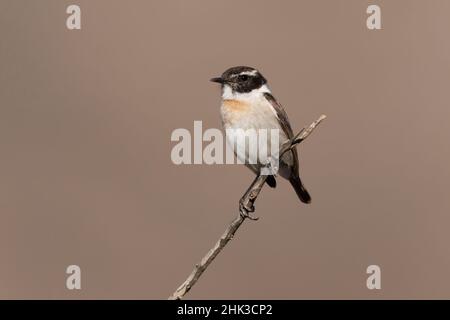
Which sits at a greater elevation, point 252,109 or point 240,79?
point 240,79

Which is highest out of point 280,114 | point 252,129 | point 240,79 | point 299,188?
point 240,79

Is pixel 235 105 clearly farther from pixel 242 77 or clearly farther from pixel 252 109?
pixel 242 77

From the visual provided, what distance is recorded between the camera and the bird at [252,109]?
22.1 feet

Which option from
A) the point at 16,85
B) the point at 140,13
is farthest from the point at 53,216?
the point at 140,13

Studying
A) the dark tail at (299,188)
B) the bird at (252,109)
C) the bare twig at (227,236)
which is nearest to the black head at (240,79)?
the bird at (252,109)

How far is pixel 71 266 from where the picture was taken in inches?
346

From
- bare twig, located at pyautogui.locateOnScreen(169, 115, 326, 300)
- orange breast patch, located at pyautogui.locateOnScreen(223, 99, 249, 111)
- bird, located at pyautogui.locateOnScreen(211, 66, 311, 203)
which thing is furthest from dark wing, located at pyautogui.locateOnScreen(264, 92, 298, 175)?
bare twig, located at pyautogui.locateOnScreen(169, 115, 326, 300)

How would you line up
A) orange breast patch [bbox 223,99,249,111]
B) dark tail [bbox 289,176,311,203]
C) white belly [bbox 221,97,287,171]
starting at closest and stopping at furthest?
white belly [bbox 221,97,287,171], orange breast patch [bbox 223,99,249,111], dark tail [bbox 289,176,311,203]

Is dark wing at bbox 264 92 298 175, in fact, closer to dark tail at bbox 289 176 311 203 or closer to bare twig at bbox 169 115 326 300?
dark tail at bbox 289 176 311 203

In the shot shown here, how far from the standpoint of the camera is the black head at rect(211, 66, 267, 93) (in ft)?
22.7

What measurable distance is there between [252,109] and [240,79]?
303 mm

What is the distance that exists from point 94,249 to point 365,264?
2818mm

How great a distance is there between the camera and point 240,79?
22.7ft

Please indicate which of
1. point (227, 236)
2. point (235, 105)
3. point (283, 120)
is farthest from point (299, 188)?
point (227, 236)
